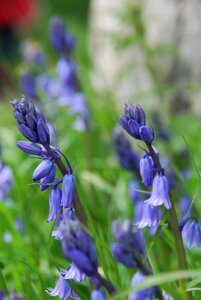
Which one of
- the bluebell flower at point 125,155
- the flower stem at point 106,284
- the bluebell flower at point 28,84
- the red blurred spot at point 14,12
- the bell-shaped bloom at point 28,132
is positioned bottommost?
the flower stem at point 106,284

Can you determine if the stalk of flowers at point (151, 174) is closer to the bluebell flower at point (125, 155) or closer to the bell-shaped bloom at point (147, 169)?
the bell-shaped bloom at point (147, 169)

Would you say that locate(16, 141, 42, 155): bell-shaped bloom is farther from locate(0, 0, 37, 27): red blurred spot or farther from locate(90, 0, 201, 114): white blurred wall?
locate(0, 0, 37, 27): red blurred spot

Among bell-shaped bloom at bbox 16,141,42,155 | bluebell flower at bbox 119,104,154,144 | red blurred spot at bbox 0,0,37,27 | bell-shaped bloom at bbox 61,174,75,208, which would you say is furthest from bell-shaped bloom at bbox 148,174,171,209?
red blurred spot at bbox 0,0,37,27

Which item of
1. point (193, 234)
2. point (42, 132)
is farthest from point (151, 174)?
point (42, 132)

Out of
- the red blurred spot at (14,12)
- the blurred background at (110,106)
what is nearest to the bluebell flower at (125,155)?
the blurred background at (110,106)

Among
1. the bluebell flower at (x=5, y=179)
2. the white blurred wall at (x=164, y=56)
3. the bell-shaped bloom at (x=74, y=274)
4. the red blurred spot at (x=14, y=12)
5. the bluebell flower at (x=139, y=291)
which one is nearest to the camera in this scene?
the bluebell flower at (x=139, y=291)

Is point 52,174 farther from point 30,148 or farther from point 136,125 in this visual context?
point 136,125

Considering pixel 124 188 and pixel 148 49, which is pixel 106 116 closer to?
pixel 148 49
